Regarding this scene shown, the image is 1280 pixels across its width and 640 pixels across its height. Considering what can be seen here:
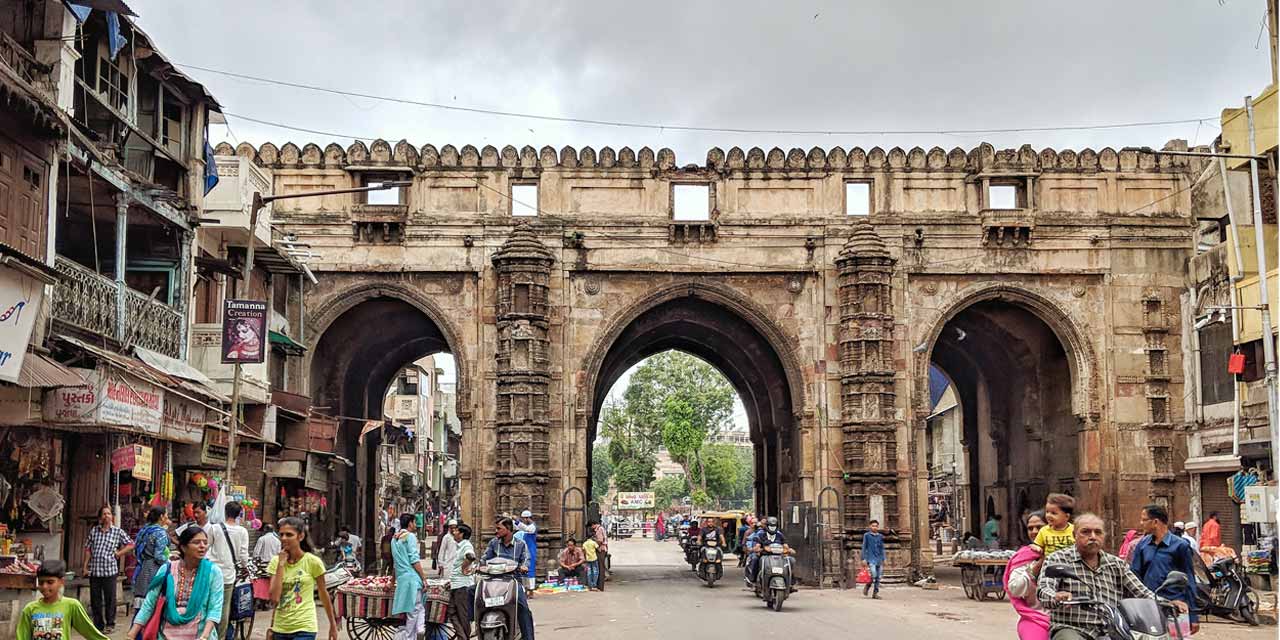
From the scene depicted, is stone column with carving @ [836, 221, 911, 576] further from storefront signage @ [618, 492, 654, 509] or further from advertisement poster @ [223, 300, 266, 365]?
storefront signage @ [618, 492, 654, 509]

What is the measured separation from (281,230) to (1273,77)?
17895 mm

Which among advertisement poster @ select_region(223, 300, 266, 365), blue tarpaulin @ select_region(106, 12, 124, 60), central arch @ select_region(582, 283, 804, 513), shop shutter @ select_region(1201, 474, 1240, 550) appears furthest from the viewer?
central arch @ select_region(582, 283, 804, 513)

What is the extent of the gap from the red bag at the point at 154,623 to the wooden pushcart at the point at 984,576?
14695 millimetres

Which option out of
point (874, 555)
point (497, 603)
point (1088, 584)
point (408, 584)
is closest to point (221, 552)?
point (408, 584)

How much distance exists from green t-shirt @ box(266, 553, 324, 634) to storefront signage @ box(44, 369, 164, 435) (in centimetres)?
638

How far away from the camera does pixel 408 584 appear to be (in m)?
11.8

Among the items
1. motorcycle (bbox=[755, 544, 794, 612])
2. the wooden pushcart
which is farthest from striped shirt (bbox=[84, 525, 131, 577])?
the wooden pushcart

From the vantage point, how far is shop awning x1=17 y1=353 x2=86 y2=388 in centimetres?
1307

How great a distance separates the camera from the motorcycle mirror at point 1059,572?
692cm

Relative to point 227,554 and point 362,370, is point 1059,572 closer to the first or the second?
point 227,554

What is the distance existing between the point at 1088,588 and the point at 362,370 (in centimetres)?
2584

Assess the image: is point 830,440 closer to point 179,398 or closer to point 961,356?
point 961,356

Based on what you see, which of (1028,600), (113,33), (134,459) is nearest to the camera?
(1028,600)

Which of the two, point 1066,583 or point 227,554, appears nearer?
point 1066,583
